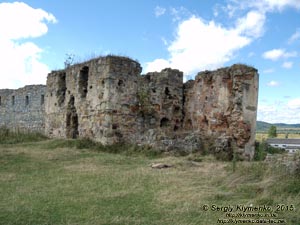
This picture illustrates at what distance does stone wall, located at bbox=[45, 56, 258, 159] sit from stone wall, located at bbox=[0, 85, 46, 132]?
284 cm

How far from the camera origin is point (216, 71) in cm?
1450

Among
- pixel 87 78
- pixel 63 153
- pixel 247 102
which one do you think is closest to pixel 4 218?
pixel 63 153

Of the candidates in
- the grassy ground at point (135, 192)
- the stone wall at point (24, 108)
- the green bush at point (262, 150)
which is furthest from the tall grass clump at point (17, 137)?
the green bush at point (262, 150)

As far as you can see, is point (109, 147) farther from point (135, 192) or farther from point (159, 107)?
point (135, 192)

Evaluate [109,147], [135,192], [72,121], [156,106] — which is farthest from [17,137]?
[135,192]

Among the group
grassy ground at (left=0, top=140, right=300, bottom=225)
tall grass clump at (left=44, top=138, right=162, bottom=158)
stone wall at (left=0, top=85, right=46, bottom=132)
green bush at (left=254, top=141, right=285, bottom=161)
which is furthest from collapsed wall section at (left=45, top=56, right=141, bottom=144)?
green bush at (left=254, top=141, right=285, bottom=161)

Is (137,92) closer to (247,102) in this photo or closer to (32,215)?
(247,102)

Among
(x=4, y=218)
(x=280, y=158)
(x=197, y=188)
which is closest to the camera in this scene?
(x=4, y=218)

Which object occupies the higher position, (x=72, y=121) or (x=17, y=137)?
(x=72, y=121)

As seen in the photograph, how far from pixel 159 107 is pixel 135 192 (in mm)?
8957

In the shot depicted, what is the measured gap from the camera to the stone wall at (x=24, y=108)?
20344mm

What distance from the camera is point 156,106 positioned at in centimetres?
1572

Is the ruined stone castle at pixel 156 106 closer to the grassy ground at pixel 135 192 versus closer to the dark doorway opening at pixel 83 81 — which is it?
the dark doorway opening at pixel 83 81

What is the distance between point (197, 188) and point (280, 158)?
2.06 m
